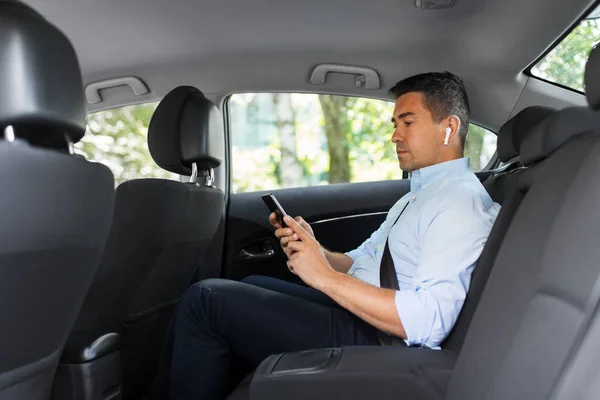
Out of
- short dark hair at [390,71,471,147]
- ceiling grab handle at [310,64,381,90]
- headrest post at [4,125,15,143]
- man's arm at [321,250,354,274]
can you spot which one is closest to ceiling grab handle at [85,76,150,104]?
ceiling grab handle at [310,64,381,90]

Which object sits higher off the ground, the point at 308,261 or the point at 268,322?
the point at 308,261

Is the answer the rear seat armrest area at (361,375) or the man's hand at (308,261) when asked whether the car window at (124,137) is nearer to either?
the man's hand at (308,261)

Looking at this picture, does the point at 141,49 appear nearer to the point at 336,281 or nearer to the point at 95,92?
the point at 95,92

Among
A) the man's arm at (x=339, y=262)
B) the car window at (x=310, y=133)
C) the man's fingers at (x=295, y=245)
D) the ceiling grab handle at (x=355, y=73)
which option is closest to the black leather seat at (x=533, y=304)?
the man's fingers at (x=295, y=245)

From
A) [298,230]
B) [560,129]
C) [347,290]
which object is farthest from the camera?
[298,230]

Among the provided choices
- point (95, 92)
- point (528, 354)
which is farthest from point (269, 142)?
point (528, 354)

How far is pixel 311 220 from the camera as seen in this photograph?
2.95 meters

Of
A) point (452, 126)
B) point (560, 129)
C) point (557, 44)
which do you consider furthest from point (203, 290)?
point (557, 44)

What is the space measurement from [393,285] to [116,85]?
1639mm

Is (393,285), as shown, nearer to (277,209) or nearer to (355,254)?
(277,209)

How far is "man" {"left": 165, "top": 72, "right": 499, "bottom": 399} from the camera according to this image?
1.69 meters

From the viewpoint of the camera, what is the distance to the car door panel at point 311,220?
2.92 metres

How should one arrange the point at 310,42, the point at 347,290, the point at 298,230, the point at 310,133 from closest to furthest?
1. the point at 347,290
2. the point at 298,230
3. the point at 310,42
4. the point at 310,133

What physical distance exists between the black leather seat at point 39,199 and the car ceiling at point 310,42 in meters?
1.27
